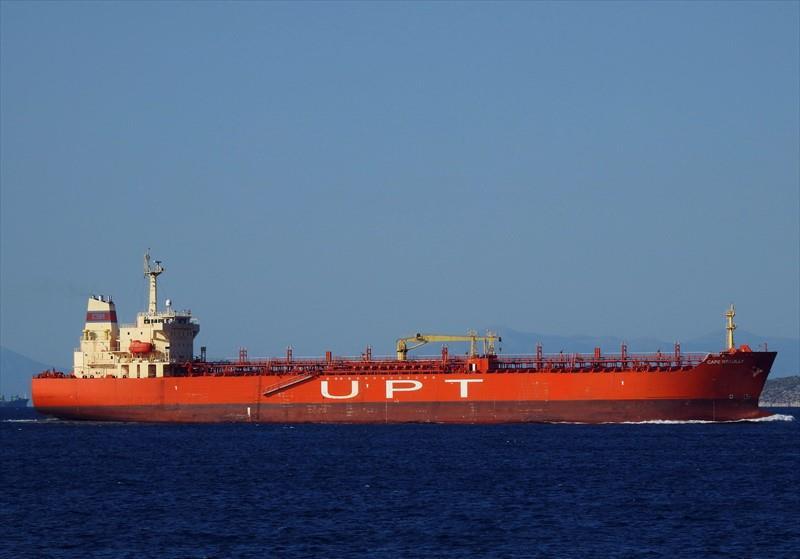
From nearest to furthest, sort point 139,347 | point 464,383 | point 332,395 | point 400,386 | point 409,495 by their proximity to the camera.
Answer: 1. point 409,495
2. point 464,383
3. point 400,386
4. point 332,395
5. point 139,347

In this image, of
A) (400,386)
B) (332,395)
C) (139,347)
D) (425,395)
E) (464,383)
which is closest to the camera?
(464,383)

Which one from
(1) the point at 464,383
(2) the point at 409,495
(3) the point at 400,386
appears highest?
(1) the point at 464,383

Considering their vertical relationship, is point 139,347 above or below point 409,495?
above

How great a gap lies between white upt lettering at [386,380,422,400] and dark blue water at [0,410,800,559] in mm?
4573

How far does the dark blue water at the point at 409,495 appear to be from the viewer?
29250mm

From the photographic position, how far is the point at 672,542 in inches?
1150

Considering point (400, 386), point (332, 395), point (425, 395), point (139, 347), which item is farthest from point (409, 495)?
point (139, 347)

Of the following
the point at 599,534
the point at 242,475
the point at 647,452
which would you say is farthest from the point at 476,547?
the point at 647,452

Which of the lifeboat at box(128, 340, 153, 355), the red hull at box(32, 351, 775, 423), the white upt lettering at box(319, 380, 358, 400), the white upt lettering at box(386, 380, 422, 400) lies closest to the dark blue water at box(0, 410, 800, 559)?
the red hull at box(32, 351, 775, 423)

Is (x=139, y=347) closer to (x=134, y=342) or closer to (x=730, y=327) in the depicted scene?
(x=134, y=342)

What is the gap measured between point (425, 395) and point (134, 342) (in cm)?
1621

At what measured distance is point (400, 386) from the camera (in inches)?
2483

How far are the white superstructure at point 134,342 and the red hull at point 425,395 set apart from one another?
1.49 meters

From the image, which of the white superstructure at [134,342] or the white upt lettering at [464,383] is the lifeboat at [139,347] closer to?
the white superstructure at [134,342]
